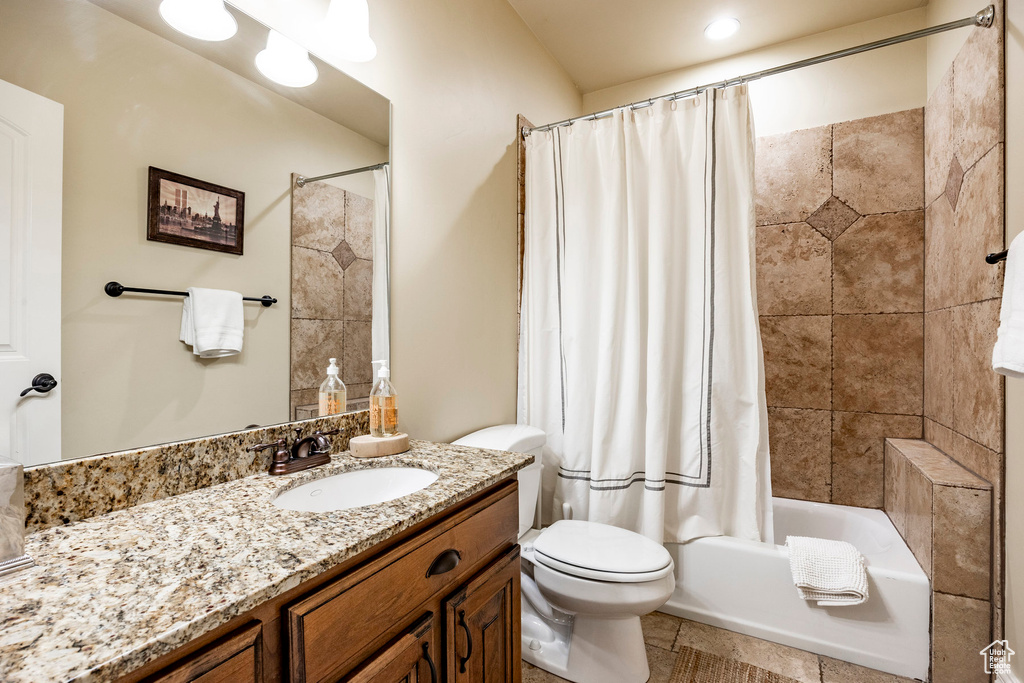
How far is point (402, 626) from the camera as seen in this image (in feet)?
2.75

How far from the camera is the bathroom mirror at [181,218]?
822 mm

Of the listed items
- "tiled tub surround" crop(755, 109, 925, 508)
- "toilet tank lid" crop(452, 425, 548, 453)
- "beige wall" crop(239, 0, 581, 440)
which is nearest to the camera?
"beige wall" crop(239, 0, 581, 440)

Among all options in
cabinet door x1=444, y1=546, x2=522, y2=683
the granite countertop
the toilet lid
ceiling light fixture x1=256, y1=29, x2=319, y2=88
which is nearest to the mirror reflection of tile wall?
ceiling light fixture x1=256, y1=29, x2=319, y2=88

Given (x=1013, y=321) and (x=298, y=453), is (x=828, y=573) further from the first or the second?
(x=298, y=453)

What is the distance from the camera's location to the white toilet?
1407mm

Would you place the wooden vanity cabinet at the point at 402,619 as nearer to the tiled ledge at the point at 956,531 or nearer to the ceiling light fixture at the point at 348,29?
the ceiling light fixture at the point at 348,29

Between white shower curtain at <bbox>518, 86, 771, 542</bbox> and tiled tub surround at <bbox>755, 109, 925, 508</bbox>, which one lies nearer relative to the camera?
white shower curtain at <bbox>518, 86, 771, 542</bbox>

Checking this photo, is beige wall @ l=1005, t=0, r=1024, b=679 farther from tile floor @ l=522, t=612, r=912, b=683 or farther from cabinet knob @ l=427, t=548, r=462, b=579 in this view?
cabinet knob @ l=427, t=548, r=462, b=579

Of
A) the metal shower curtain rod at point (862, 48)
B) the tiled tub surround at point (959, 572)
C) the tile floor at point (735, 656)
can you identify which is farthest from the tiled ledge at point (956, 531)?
the metal shower curtain rod at point (862, 48)

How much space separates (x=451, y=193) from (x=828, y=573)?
1.86 m

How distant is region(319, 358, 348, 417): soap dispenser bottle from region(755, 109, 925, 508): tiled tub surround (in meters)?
2.07

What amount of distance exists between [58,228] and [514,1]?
1.97m

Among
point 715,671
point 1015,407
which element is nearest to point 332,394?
point 715,671

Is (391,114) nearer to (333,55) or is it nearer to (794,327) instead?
(333,55)
